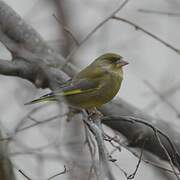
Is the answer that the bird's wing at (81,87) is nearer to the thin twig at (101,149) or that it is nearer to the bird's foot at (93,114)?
the bird's foot at (93,114)

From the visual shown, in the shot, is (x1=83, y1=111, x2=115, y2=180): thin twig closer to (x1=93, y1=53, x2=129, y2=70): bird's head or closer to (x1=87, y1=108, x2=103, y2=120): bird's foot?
(x1=87, y1=108, x2=103, y2=120): bird's foot

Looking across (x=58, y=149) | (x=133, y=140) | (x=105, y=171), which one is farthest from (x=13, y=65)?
(x=105, y=171)

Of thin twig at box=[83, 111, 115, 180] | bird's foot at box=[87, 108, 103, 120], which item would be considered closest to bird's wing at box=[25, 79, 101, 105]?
bird's foot at box=[87, 108, 103, 120]

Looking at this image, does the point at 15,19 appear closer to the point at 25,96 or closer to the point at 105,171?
the point at 25,96

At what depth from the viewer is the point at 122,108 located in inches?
232

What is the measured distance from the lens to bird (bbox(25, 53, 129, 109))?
5621 mm

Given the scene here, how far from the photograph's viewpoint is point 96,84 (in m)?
5.86

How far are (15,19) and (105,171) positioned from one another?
267 centimetres

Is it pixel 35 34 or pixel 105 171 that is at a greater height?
pixel 35 34

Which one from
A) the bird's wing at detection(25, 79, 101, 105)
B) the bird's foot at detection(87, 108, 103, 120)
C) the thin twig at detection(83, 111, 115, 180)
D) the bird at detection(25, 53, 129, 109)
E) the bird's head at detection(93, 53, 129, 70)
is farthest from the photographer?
the bird's head at detection(93, 53, 129, 70)

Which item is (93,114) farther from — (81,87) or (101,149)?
(101,149)

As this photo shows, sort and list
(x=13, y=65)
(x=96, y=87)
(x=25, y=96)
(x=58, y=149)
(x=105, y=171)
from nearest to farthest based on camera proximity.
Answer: (x=105, y=171)
(x=58, y=149)
(x=13, y=65)
(x=96, y=87)
(x=25, y=96)

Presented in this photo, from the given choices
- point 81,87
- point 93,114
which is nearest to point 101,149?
point 93,114

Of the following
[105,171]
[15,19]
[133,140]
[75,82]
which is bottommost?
[105,171]
